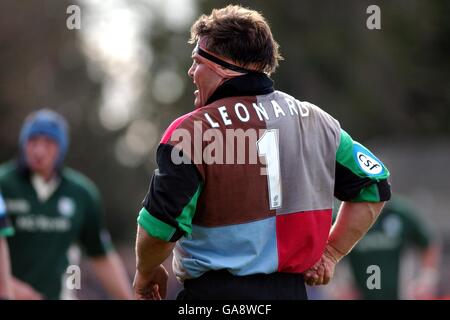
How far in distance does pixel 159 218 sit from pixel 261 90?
82 cm

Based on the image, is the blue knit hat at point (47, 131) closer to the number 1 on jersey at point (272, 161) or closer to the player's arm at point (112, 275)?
the player's arm at point (112, 275)

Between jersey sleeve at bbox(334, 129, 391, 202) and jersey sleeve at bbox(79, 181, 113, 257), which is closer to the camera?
jersey sleeve at bbox(334, 129, 391, 202)

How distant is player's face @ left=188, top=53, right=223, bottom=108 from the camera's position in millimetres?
4789

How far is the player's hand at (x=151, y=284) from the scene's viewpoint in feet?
15.8

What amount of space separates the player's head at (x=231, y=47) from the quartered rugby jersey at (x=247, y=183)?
55 millimetres

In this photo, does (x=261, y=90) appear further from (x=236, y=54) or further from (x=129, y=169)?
(x=129, y=169)

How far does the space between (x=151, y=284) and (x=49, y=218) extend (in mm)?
3881

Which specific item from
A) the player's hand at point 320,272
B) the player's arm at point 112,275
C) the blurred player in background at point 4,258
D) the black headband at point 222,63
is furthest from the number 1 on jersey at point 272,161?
the player's arm at point 112,275

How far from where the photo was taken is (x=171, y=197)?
14.5 ft

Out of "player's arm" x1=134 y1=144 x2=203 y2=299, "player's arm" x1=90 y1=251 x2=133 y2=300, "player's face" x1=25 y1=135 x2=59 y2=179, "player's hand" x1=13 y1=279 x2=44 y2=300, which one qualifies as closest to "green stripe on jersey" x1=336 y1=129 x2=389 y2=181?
"player's arm" x1=134 y1=144 x2=203 y2=299

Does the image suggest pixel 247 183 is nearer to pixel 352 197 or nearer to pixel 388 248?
pixel 352 197

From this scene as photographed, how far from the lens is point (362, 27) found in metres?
37.5

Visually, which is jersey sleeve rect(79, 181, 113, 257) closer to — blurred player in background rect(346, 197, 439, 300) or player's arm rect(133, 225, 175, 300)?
blurred player in background rect(346, 197, 439, 300)

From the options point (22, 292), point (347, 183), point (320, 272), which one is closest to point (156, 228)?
point (320, 272)
